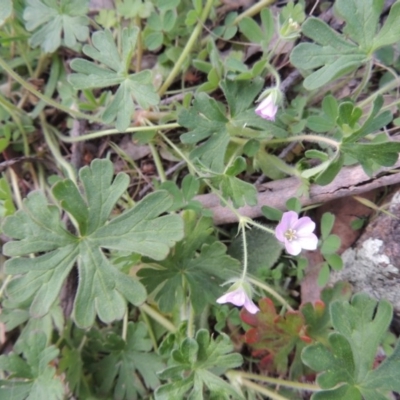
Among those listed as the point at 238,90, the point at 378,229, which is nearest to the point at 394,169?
the point at 378,229

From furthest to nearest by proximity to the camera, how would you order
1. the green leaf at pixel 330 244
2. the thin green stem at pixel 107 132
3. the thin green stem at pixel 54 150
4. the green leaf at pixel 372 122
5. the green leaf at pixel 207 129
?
the thin green stem at pixel 54 150
the thin green stem at pixel 107 132
the green leaf at pixel 330 244
the green leaf at pixel 207 129
the green leaf at pixel 372 122

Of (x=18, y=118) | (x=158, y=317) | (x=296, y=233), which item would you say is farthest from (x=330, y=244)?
(x=18, y=118)

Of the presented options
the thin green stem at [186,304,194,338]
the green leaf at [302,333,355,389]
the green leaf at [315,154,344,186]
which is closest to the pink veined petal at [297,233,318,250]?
the green leaf at [315,154,344,186]

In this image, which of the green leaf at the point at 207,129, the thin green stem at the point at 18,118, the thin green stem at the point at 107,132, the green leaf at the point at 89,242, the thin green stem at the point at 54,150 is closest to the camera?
the green leaf at the point at 89,242

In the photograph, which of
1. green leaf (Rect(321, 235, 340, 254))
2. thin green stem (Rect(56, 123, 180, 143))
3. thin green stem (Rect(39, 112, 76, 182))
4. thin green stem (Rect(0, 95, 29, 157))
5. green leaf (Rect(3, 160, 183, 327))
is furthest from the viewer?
thin green stem (Rect(0, 95, 29, 157))

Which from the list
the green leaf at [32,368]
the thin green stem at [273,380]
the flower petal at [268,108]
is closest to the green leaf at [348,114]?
the flower petal at [268,108]

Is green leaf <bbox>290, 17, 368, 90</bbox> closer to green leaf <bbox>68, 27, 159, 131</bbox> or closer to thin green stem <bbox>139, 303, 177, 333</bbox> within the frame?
green leaf <bbox>68, 27, 159, 131</bbox>

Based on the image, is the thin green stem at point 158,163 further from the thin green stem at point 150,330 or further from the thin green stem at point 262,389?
the thin green stem at point 262,389
